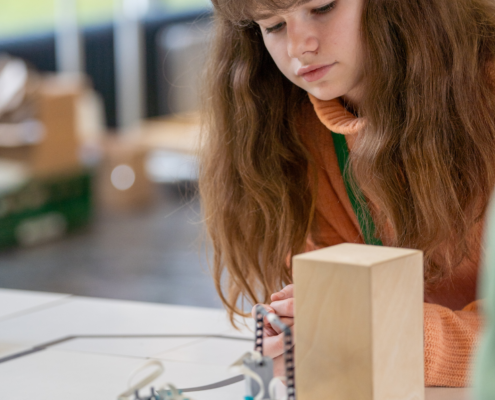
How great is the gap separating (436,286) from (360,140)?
238 millimetres

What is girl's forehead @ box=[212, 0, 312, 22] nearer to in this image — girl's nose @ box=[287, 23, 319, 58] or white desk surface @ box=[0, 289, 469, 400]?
girl's nose @ box=[287, 23, 319, 58]

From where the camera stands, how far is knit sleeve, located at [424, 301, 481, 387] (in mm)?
714

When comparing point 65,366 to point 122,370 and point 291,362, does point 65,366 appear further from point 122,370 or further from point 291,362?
point 291,362

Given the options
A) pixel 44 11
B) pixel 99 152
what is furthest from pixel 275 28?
pixel 44 11

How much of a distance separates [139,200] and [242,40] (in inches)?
151

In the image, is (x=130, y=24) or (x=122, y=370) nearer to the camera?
(x=122, y=370)

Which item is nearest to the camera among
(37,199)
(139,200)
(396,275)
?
(396,275)

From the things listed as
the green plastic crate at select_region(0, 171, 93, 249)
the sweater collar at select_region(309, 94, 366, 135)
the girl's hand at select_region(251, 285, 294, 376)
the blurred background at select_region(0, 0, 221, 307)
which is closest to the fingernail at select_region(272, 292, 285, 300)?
the girl's hand at select_region(251, 285, 294, 376)

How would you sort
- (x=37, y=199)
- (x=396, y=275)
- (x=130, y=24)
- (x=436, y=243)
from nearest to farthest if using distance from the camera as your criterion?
(x=396, y=275)
(x=436, y=243)
(x=37, y=199)
(x=130, y=24)

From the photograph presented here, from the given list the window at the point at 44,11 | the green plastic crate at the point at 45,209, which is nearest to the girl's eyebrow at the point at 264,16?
the green plastic crate at the point at 45,209

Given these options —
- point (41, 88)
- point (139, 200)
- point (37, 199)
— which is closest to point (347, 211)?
point (37, 199)

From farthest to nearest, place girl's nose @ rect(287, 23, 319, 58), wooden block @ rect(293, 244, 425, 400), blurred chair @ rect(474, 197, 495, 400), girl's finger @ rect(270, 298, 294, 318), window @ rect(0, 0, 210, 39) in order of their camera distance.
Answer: window @ rect(0, 0, 210, 39) < girl's nose @ rect(287, 23, 319, 58) < girl's finger @ rect(270, 298, 294, 318) < wooden block @ rect(293, 244, 425, 400) < blurred chair @ rect(474, 197, 495, 400)

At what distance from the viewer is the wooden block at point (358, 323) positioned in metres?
0.53

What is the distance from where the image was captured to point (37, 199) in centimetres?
Result: 383
